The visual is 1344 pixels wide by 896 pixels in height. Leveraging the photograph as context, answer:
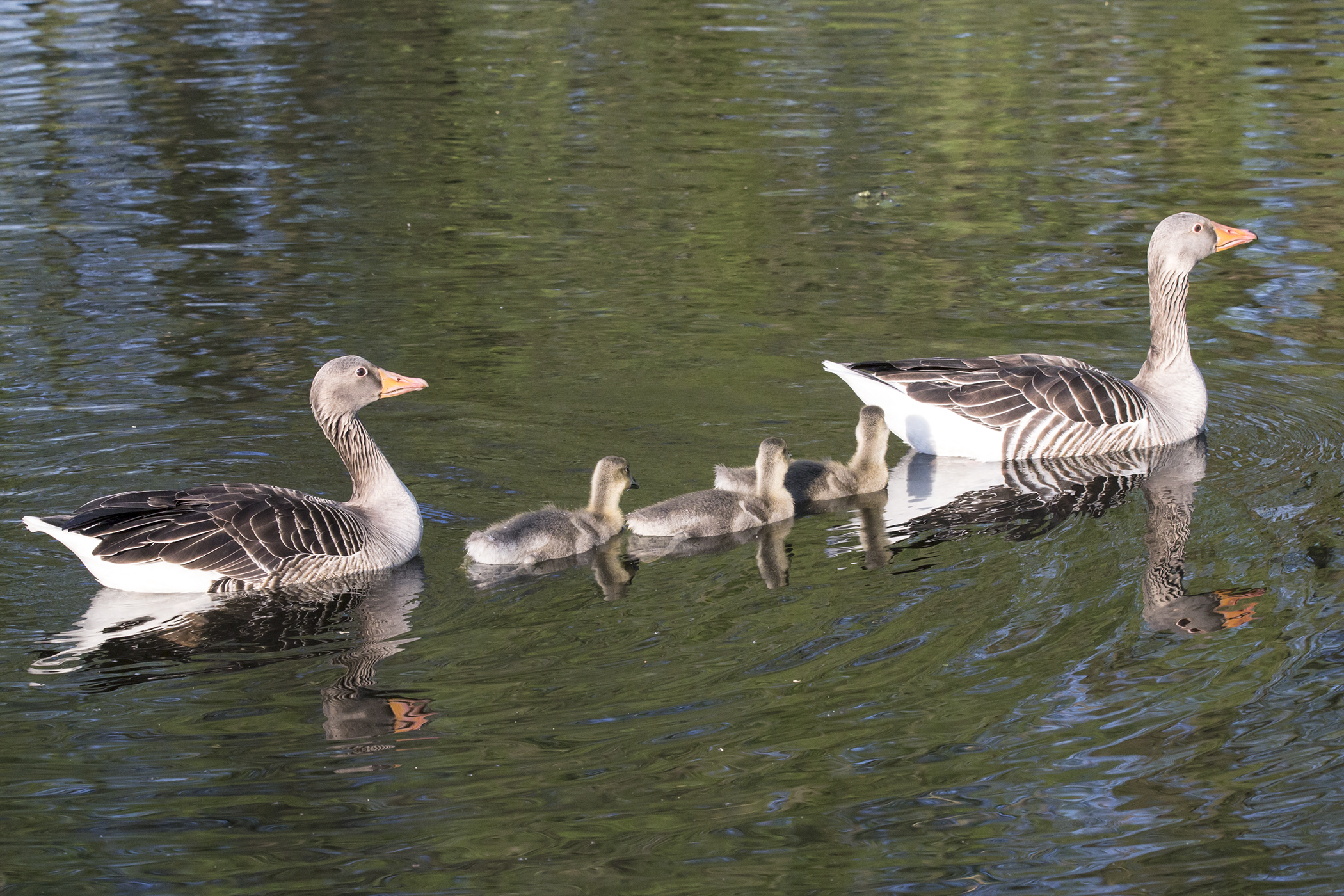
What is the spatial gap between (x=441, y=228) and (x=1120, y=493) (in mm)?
8879

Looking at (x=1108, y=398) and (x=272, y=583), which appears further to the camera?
(x=1108, y=398)

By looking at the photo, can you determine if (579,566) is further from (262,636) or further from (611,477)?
(262,636)

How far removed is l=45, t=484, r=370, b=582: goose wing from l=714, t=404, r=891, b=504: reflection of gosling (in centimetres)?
261

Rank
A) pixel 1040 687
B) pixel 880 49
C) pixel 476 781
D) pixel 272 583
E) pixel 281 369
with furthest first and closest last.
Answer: pixel 880 49 < pixel 281 369 < pixel 272 583 < pixel 1040 687 < pixel 476 781

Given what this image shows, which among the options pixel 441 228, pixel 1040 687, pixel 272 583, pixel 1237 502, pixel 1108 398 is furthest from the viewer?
pixel 441 228

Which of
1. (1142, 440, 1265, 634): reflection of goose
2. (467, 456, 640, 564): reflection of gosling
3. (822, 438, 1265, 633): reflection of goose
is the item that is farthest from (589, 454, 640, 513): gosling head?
(1142, 440, 1265, 634): reflection of goose

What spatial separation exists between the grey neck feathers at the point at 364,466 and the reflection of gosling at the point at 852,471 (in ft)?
6.75

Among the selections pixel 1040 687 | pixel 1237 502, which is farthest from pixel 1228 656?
pixel 1237 502

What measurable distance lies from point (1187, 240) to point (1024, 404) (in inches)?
81.3

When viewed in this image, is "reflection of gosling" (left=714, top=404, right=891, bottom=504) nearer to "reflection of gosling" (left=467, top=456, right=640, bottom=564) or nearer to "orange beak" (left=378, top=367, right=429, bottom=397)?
"reflection of gosling" (left=467, top=456, right=640, bottom=564)

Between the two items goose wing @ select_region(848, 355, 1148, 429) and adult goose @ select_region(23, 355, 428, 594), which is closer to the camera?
adult goose @ select_region(23, 355, 428, 594)

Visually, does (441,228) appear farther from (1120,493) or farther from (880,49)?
(880,49)

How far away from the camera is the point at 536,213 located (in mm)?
16891

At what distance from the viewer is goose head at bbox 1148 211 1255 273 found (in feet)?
37.4
